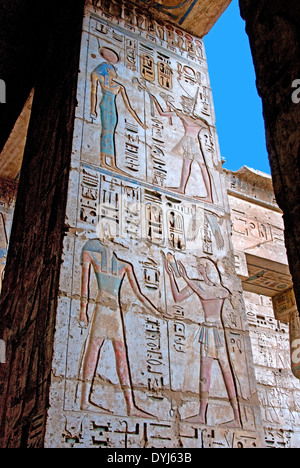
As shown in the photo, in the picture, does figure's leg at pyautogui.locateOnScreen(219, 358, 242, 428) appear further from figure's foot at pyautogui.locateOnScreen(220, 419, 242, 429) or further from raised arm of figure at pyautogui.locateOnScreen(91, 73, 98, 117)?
raised arm of figure at pyautogui.locateOnScreen(91, 73, 98, 117)

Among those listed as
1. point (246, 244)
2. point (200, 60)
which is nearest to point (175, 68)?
point (200, 60)

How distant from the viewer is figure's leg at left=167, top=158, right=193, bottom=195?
3.98 metres

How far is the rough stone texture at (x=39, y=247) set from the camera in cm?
284

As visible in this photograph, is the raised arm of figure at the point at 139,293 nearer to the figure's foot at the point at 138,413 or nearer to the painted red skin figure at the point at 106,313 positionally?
the painted red skin figure at the point at 106,313

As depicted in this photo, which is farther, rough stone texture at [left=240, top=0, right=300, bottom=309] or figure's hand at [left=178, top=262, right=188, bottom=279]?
figure's hand at [left=178, top=262, right=188, bottom=279]

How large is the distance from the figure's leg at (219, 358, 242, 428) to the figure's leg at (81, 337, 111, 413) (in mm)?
889

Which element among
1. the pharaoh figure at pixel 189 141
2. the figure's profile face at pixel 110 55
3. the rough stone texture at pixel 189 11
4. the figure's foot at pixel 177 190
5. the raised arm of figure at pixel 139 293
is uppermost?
the rough stone texture at pixel 189 11

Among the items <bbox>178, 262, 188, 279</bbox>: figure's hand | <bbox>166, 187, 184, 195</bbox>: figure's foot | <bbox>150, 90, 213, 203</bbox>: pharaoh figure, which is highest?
<bbox>150, 90, 213, 203</bbox>: pharaoh figure

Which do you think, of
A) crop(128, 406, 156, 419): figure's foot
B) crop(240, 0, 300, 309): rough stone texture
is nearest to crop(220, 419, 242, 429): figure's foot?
crop(128, 406, 156, 419): figure's foot

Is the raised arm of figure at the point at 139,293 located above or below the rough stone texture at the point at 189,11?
below

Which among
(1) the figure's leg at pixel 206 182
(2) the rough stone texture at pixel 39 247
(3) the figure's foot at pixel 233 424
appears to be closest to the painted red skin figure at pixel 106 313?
(2) the rough stone texture at pixel 39 247

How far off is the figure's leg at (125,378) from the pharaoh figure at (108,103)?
1.42 m

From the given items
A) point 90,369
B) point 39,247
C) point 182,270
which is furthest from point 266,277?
point 90,369

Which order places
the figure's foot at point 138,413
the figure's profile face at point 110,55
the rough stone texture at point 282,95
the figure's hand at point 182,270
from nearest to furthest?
the rough stone texture at point 282,95 → the figure's foot at point 138,413 → the figure's hand at point 182,270 → the figure's profile face at point 110,55
